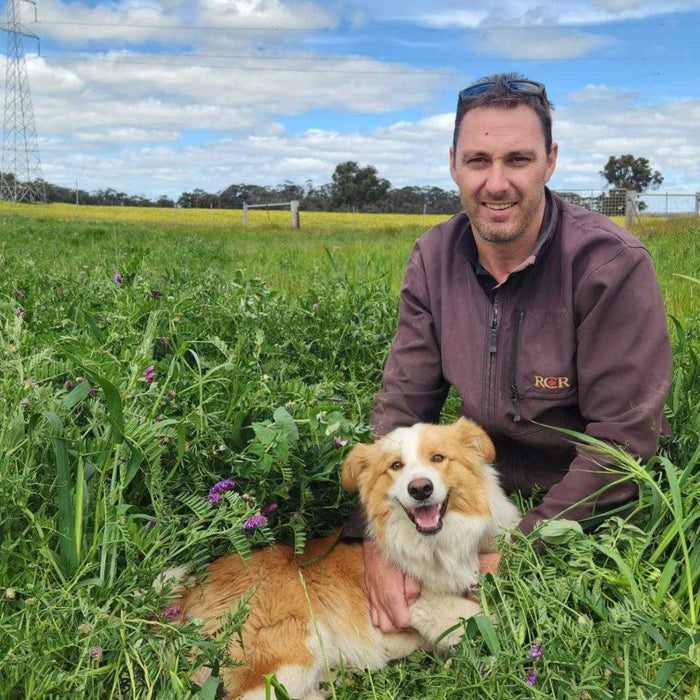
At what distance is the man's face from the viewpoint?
313 cm

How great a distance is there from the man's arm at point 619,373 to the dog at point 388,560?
0.32m

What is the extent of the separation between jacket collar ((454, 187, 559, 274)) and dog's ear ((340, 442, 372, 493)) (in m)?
1.07

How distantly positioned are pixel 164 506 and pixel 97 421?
0.47 m

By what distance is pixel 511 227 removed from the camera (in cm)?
317

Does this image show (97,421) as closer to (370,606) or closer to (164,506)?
(164,506)

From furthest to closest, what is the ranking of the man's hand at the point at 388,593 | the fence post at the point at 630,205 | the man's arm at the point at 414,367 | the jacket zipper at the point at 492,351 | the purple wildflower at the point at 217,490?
the fence post at the point at 630,205 < the man's arm at the point at 414,367 < the jacket zipper at the point at 492,351 < the man's hand at the point at 388,593 < the purple wildflower at the point at 217,490

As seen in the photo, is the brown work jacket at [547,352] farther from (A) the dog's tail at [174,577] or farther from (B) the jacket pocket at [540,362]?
(A) the dog's tail at [174,577]

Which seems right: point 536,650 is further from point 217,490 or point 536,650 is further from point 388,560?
point 217,490

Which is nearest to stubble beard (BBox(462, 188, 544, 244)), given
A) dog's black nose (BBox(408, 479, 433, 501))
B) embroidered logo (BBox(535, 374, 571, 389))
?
embroidered logo (BBox(535, 374, 571, 389))

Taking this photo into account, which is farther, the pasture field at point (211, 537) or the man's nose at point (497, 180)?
the man's nose at point (497, 180)

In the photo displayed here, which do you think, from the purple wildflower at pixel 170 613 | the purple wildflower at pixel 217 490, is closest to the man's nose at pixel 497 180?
the purple wildflower at pixel 217 490

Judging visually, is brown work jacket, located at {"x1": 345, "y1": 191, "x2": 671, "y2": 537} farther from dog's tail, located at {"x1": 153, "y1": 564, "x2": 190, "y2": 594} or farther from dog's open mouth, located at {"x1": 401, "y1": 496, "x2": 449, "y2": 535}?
→ dog's tail, located at {"x1": 153, "y1": 564, "x2": 190, "y2": 594}

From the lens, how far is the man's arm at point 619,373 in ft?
9.32

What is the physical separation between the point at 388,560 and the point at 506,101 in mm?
2118
